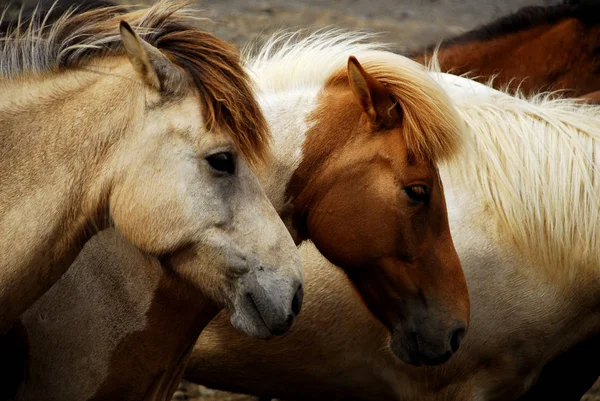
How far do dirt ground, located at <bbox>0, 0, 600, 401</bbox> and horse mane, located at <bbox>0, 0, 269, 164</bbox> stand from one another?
25.1 feet

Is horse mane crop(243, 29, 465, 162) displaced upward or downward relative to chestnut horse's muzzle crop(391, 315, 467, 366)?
upward

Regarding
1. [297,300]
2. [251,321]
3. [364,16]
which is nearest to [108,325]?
[251,321]

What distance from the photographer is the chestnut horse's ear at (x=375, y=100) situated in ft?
11.5

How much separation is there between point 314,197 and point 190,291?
65 cm

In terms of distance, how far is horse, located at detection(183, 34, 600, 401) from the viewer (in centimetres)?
407

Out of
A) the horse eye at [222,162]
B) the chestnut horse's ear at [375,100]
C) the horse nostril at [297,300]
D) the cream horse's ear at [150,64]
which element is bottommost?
the horse nostril at [297,300]

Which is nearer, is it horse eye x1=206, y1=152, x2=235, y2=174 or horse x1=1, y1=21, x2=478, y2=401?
horse eye x1=206, y1=152, x2=235, y2=174

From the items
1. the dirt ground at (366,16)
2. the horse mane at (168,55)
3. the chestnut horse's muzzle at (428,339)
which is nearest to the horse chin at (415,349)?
the chestnut horse's muzzle at (428,339)

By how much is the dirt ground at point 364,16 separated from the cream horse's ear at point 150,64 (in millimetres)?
7884

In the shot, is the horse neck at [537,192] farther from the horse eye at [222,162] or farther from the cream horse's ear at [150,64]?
A: the cream horse's ear at [150,64]

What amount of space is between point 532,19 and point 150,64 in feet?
14.2

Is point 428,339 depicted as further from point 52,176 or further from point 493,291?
point 52,176

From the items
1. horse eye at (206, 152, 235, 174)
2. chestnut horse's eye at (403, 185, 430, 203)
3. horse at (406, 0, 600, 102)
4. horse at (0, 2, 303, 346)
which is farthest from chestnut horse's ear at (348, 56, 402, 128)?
horse at (406, 0, 600, 102)

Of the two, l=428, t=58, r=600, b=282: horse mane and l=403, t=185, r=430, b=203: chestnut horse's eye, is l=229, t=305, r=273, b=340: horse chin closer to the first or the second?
l=403, t=185, r=430, b=203: chestnut horse's eye
